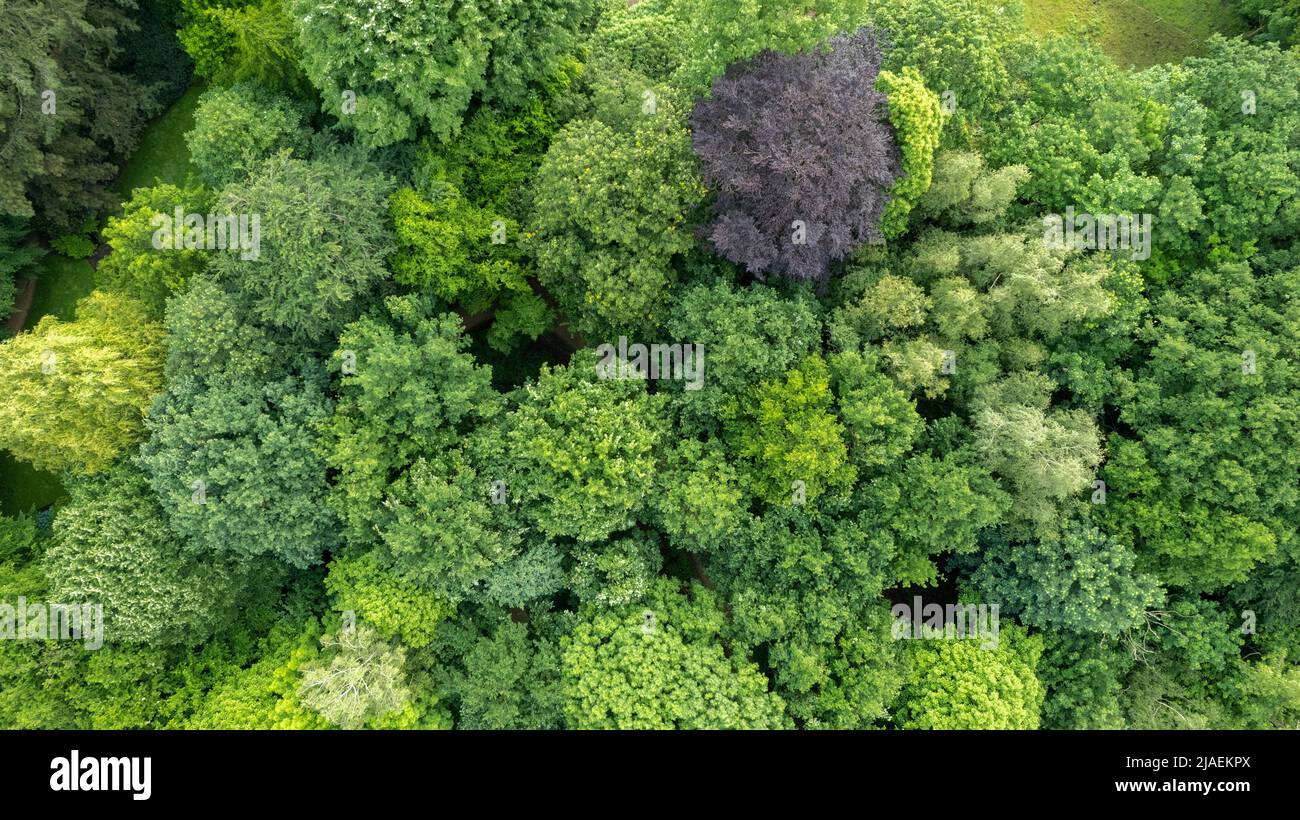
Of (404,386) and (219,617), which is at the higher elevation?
(404,386)

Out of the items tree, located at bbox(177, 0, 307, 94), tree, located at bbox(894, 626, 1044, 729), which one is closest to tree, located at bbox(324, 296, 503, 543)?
tree, located at bbox(177, 0, 307, 94)

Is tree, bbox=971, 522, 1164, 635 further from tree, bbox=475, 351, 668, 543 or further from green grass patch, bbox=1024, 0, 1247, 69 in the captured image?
green grass patch, bbox=1024, 0, 1247, 69

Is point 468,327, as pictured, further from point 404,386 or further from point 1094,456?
point 1094,456

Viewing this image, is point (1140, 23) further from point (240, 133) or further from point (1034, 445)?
point (240, 133)

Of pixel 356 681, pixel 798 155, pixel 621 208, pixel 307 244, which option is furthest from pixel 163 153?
pixel 798 155
